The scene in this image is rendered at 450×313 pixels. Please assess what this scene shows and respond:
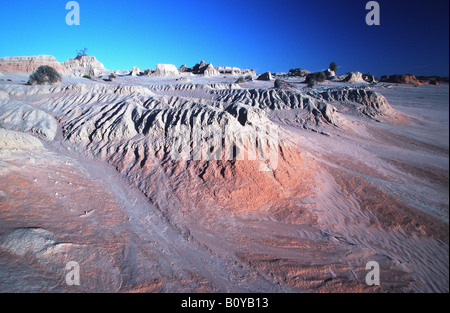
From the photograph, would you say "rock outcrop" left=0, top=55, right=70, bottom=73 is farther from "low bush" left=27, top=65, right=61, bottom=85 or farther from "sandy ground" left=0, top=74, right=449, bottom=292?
"sandy ground" left=0, top=74, right=449, bottom=292

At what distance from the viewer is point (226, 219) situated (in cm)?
816

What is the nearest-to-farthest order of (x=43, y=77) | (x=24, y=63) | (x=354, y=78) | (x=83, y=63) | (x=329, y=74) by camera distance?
(x=43, y=77) → (x=24, y=63) → (x=354, y=78) → (x=329, y=74) → (x=83, y=63)

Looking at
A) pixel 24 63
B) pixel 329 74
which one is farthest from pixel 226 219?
pixel 329 74

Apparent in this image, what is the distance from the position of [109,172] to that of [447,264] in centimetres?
1255

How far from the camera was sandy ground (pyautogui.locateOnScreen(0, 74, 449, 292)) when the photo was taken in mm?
4625

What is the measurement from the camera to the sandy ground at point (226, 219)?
4625mm

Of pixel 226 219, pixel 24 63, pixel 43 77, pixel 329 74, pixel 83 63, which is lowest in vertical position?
pixel 226 219

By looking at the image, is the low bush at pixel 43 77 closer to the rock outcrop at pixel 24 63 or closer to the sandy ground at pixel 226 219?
the rock outcrop at pixel 24 63

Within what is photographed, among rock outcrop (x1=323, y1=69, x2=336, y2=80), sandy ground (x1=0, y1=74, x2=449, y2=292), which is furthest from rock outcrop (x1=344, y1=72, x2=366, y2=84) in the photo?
sandy ground (x1=0, y1=74, x2=449, y2=292)

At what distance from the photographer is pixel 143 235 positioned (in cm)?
719

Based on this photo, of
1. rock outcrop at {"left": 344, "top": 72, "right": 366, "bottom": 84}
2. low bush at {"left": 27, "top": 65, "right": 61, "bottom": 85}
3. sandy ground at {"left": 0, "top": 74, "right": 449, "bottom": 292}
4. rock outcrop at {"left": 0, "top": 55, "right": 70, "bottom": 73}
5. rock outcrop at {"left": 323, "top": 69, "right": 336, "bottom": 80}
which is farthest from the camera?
rock outcrop at {"left": 323, "top": 69, "right": 336, "bottom": 80}

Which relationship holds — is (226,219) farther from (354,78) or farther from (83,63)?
(83,63)

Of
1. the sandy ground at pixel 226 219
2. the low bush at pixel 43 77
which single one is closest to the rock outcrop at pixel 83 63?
the low bush at pixel 43 77

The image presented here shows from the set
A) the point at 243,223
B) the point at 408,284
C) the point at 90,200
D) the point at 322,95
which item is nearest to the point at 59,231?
the point at 90,200
